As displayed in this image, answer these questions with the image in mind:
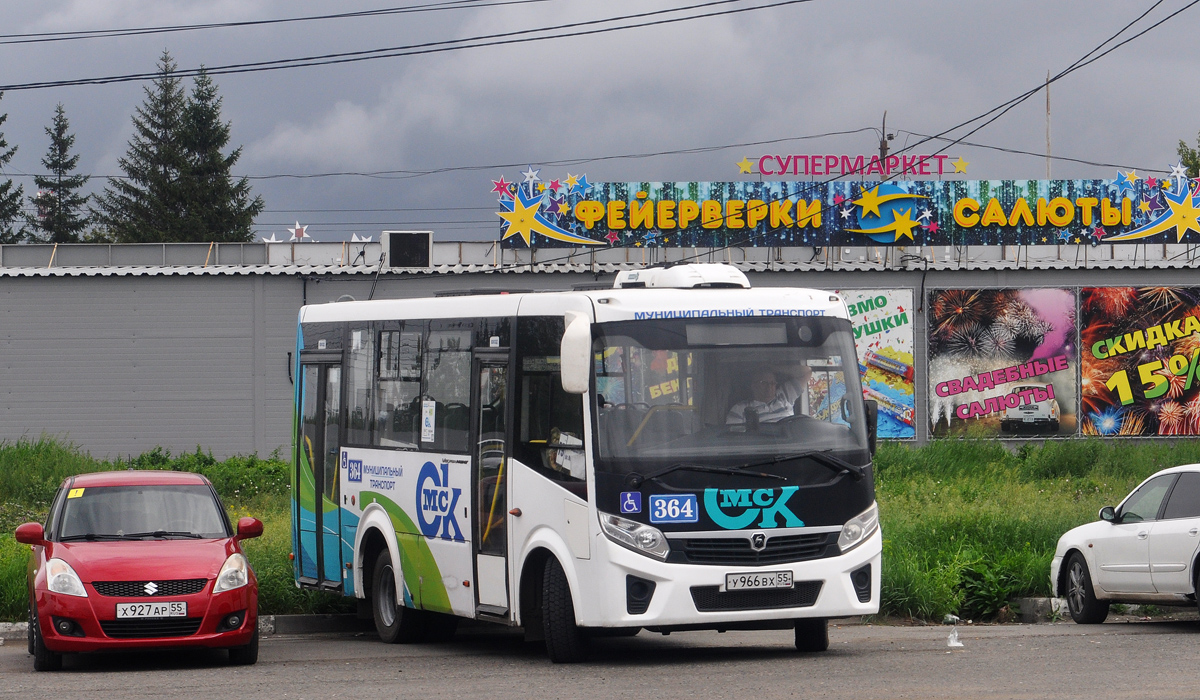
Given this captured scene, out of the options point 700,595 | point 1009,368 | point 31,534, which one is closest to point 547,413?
point 700,595

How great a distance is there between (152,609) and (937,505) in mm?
11804

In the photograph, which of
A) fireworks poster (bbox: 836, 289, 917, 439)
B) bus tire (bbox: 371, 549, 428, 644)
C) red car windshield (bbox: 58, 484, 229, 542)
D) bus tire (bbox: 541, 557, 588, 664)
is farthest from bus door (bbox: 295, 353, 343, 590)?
fireworks poster (bbox: 836, 289, 917, 439)

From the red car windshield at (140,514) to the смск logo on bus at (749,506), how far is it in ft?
14.4

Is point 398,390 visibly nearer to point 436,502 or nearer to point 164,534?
point 436,502

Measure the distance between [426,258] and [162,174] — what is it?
53.3 m

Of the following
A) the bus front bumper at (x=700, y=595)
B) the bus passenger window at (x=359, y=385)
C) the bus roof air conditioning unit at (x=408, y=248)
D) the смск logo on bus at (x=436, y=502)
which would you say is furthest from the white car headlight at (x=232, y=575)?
the bus roof air conditioning unit at (x=408, y=248)

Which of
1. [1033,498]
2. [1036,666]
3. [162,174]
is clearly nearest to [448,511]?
[1036,666]

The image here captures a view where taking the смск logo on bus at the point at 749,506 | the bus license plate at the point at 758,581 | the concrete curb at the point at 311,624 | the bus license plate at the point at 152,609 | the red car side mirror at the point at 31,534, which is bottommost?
the concrete curb at the point at 311,624

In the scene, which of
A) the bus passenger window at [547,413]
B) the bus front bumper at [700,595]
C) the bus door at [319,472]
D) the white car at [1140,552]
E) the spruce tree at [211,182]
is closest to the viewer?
the bus front bumper at [700,595]

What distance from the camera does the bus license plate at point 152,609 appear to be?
10812 mm

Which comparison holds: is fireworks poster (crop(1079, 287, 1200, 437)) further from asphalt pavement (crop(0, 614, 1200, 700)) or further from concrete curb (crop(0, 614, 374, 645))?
concrete curb (crop(0, 614, 374, 645))

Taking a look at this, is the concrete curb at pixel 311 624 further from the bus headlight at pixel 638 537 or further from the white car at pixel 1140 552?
the white car at pixel 1140 552

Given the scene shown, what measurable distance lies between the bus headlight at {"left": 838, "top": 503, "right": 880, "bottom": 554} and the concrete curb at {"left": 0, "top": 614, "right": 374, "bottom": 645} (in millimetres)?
6186

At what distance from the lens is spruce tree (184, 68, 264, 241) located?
75.8 metres
